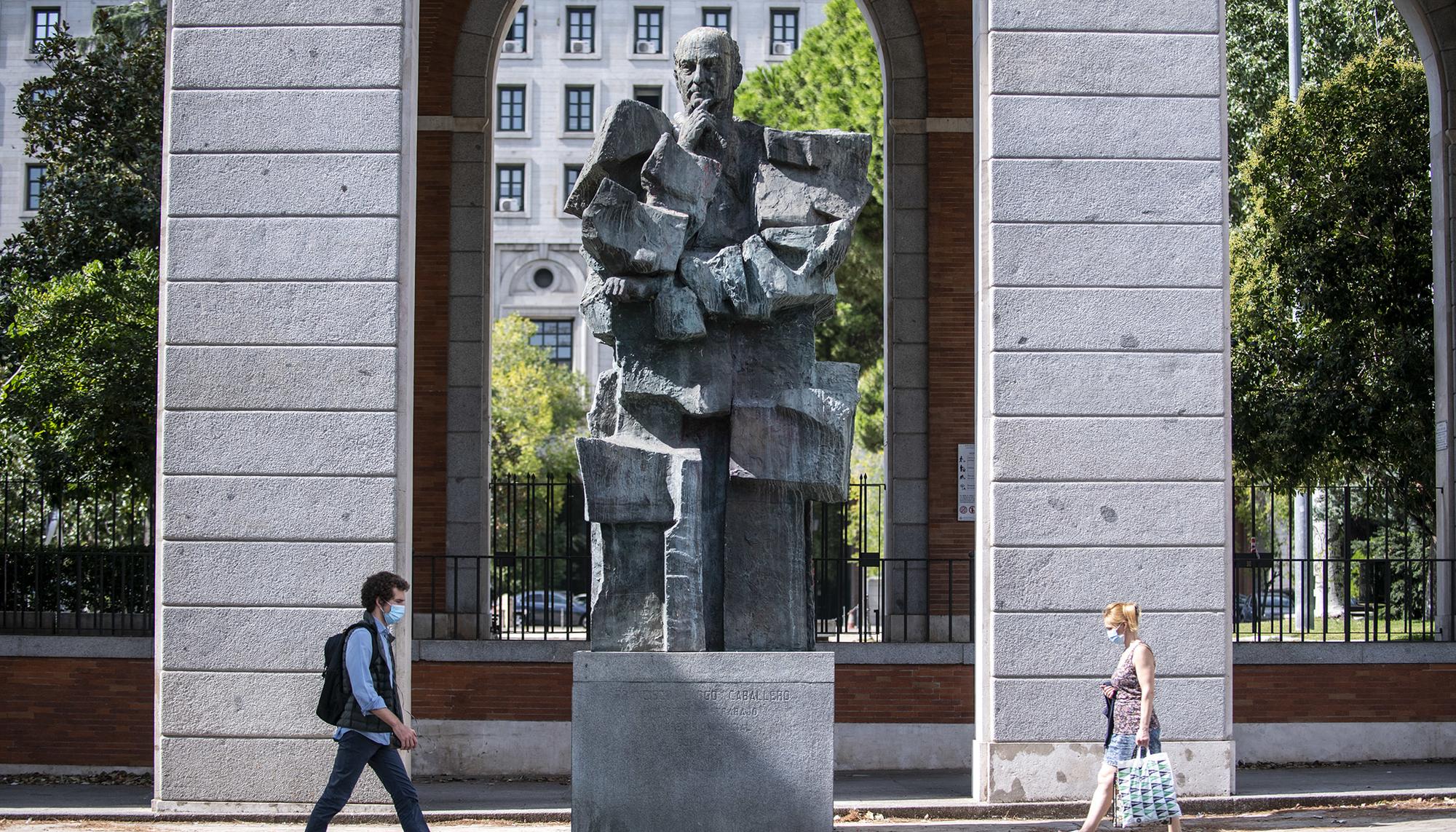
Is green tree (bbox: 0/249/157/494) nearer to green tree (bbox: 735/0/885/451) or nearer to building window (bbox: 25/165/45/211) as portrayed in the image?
green tree (bbox: 735/0/885/451)

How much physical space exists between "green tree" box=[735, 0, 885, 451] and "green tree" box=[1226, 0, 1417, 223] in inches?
235

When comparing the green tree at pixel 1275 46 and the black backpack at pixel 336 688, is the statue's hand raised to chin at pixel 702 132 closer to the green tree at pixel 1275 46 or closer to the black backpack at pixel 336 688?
the black backpack at pixel 336 688

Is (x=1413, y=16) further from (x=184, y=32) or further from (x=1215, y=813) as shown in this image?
(x=184, y=32)

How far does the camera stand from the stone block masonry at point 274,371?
10359 millimetres

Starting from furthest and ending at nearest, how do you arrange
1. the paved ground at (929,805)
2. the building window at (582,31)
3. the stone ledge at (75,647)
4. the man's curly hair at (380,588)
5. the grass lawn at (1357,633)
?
the building window at (582,31) < the grass lawn at (1357,633) < the stone ledge at (75,647) < the paved ground at (929,805) < the man's curly hair at (380,588)

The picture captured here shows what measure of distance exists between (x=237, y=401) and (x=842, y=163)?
15.8 ft

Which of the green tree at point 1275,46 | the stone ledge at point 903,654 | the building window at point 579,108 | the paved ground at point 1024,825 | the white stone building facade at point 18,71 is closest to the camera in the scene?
the paved ground at point 1024,825

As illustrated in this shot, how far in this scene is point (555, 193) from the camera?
6153 centimetres

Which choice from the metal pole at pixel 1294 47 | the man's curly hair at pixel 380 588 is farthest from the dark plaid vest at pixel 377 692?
the metal pole at pixel 1294 47

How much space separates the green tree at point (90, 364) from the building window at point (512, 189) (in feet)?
151

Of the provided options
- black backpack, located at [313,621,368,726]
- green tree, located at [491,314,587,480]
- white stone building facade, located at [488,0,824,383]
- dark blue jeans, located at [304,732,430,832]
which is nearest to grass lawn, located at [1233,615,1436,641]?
dark blue jeans, located at [304,732,430,832]

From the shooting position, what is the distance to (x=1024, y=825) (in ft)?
33.5

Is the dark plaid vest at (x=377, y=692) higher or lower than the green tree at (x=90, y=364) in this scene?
lower

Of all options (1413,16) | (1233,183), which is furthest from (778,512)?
(1233,183)
